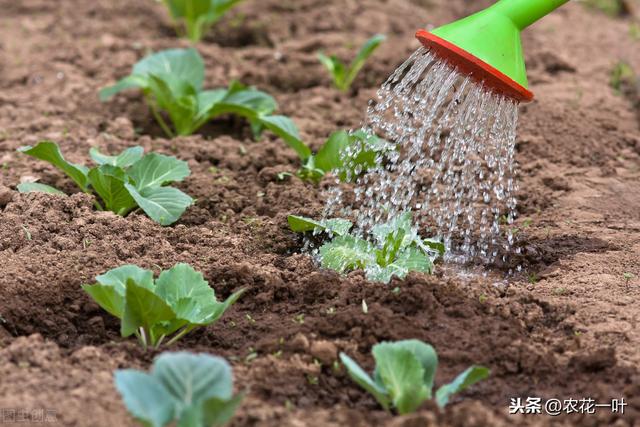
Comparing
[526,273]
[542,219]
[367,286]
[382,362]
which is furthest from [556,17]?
[382,362]

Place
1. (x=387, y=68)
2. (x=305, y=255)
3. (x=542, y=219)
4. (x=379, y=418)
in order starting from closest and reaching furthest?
(x=379, y=418)
(x=305, y=255)
(x=542, y=219)
(x=387, y=68)

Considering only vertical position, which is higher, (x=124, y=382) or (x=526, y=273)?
(x=124, y=382)

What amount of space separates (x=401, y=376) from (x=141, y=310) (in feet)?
2.33

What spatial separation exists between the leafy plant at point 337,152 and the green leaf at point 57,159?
2.34ft

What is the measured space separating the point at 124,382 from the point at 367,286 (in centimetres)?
95

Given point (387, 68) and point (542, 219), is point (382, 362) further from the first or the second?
point (387, 68)

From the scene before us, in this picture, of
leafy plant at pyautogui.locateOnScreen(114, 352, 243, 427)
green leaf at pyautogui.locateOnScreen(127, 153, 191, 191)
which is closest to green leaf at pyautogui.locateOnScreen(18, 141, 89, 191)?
green leaf at pyautogui.locateOnScreen(127, 153, 191, 191)

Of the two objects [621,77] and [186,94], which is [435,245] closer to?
[186,94]

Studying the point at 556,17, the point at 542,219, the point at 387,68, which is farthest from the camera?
the point at 556,17

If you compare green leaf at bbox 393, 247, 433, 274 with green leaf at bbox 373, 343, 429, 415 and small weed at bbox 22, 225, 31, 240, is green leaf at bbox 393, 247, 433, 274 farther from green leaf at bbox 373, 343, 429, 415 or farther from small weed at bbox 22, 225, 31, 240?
small weed at bbox 22, 225, 31, 240

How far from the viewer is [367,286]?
2.88m

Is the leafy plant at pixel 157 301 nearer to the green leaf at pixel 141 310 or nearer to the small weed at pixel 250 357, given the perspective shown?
the green leaf at pixel 141 310

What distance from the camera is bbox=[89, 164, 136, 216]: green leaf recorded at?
330 centimetres

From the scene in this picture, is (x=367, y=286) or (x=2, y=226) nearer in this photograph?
(x=367, y=286)
